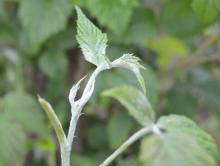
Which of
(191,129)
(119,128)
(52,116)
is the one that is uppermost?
(52,116)

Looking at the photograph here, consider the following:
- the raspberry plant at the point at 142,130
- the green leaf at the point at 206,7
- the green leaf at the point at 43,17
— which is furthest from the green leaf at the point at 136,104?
the green leaf at the point at 43,17

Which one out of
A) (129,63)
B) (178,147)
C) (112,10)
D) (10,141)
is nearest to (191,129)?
(178,147)

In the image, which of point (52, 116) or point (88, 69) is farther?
point (88, 69)

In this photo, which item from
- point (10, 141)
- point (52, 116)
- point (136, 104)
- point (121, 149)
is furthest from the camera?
point (10, 141)

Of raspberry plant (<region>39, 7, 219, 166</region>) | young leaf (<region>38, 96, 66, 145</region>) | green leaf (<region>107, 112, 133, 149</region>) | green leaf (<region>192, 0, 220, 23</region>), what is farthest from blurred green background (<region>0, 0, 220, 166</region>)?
young leaf (<region>38, 96, 66, 145</region>)

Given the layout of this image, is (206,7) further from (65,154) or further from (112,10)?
(65,154)

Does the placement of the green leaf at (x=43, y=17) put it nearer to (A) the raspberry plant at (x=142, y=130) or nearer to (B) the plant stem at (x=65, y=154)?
(A) the raspberry plant at (x=142, y=130)
